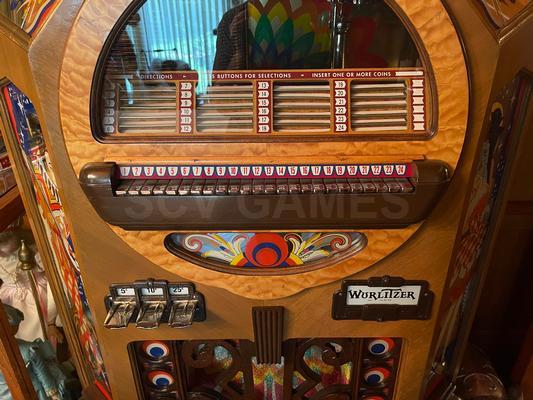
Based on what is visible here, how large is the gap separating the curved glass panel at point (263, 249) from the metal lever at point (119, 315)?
170mm

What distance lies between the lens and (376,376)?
1142 mm

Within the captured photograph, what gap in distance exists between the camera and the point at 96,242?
92 cm

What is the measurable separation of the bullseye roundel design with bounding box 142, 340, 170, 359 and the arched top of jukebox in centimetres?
53

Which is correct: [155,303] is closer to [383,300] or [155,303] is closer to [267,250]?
[267,250]

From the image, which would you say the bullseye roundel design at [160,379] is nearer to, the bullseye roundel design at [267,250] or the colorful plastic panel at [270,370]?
the colorful plastic panel at [270,370]

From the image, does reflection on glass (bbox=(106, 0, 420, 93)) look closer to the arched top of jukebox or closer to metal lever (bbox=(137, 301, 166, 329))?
the arched top of jukebox

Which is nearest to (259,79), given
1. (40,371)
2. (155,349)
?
(155,349)

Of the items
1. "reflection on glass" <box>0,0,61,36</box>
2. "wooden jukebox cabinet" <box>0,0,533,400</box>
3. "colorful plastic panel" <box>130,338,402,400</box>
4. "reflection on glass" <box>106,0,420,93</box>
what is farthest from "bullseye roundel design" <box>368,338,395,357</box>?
"reflection on glass" <box>0,0,61,36</box>

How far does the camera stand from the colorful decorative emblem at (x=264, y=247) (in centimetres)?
93

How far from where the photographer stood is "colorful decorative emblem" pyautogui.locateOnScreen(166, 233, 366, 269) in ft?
3.05

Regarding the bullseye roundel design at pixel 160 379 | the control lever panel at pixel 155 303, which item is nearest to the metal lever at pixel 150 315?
the control lever panel at pixel 155 303

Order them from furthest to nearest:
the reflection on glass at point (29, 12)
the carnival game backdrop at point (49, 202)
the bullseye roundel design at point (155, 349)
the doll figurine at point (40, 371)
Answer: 1. the doll figurine at point (40, 371)
2. the bullseye roundel design at point (155, 349)
3. the carnival game backdrop at point (49, 202)
4. the reflection on glass at point (29, 12)

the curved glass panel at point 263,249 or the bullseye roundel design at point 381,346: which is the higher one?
the curved glass panel at point 263,249

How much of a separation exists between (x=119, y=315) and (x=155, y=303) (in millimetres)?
79
